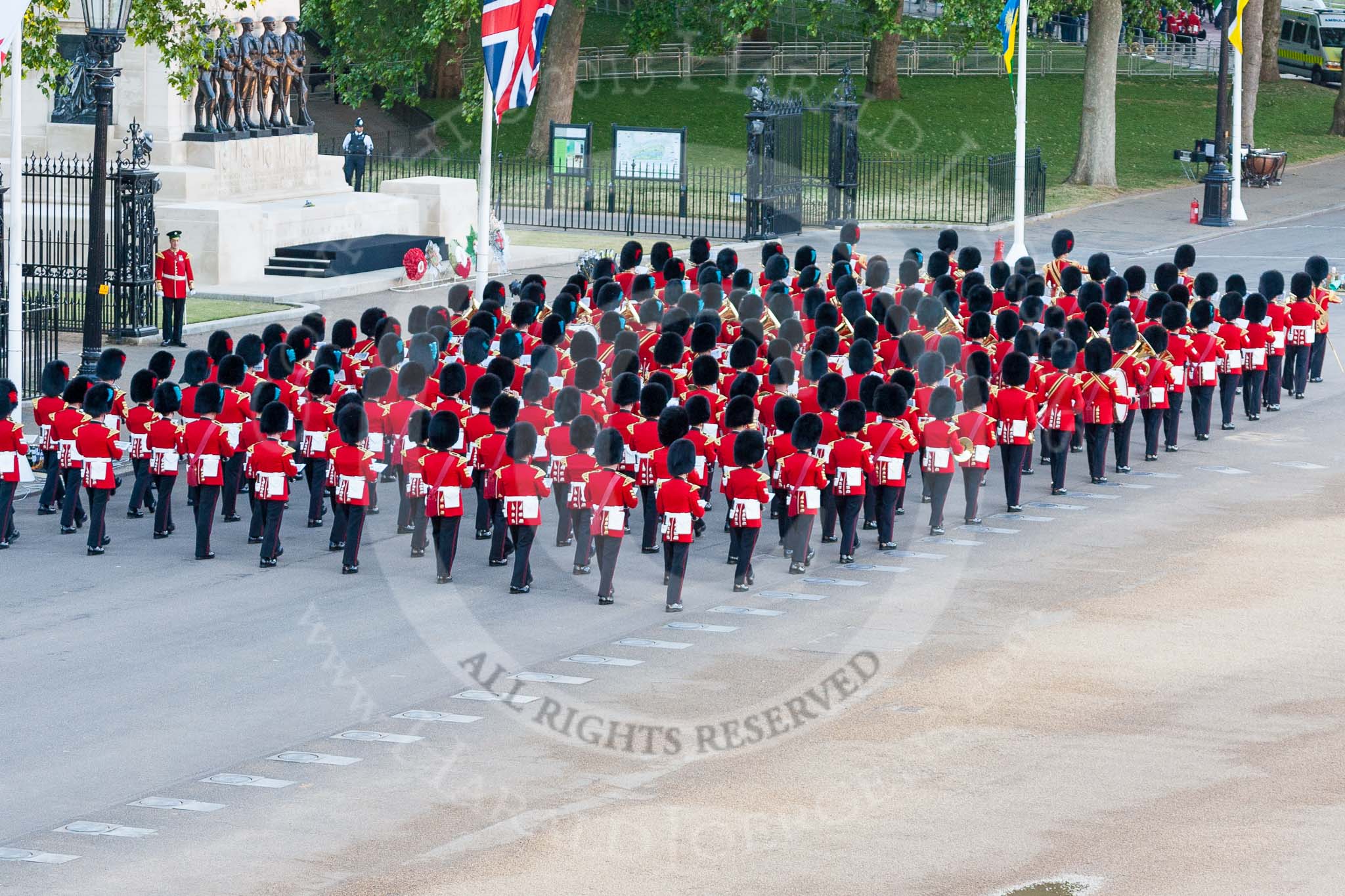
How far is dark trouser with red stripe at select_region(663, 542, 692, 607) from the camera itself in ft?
44.5

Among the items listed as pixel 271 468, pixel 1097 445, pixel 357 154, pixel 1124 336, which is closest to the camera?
pixel 271 468

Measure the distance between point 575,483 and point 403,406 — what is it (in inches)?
75.8

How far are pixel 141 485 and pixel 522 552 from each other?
142 inches

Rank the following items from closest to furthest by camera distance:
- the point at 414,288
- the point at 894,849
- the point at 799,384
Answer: the point at 894,849, the point at 799,384, the point at 414,288

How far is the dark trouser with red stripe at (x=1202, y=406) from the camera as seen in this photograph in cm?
1916

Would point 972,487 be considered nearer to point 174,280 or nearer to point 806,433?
point 806,433

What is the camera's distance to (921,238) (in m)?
33.7

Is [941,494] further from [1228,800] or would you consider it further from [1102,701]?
[1228,800]

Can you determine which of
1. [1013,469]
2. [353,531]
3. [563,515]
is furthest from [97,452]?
[1013,469]

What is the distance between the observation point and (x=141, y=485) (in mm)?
15875

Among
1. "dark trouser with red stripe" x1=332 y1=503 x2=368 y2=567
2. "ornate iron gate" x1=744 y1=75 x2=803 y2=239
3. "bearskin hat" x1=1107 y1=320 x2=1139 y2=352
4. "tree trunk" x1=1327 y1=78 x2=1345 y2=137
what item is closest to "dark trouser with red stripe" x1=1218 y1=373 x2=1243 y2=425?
"bearskin hat" x1=1107 y1=320 x2=1139 y2=352

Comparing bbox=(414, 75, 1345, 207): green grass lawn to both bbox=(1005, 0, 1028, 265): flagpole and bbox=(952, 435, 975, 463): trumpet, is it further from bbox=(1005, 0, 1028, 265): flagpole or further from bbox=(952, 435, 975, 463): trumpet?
bbox=(952, 435, 975, 463): trumpet

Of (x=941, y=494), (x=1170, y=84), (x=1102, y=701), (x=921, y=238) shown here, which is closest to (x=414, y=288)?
(x=921, y=238)

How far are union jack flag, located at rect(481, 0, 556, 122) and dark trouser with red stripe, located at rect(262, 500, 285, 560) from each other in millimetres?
7362
